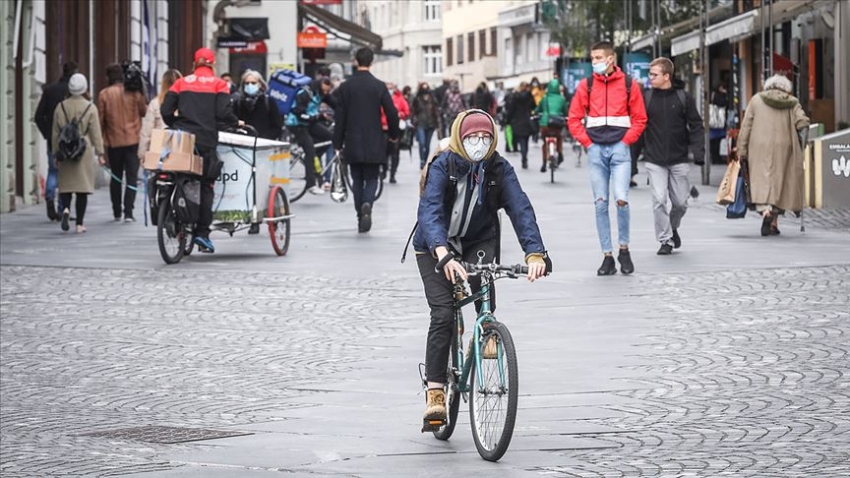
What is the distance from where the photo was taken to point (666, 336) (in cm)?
1198

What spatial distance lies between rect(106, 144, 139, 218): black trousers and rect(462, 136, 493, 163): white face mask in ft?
50.3

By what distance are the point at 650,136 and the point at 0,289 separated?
604cm

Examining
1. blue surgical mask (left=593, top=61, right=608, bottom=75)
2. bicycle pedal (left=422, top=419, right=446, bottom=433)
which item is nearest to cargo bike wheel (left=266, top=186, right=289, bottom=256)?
blue surgical mask (left=593, top=61, right=608, bottom=75)

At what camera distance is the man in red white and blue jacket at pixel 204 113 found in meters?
17.7

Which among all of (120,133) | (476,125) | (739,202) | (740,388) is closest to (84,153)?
(120,133)

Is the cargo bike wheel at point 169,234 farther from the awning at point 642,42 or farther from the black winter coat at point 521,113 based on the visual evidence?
the awning at point 642,42

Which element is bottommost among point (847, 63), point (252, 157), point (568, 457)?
point (568, 457)

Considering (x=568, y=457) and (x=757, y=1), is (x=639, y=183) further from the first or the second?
(x=568, y=457)

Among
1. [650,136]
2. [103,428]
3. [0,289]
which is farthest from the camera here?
[650,136]

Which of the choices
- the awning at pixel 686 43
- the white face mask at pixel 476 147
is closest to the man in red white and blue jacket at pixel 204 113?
the white face mask at pixel 476 147

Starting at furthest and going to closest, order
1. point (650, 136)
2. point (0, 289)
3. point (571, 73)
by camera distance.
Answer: point (571, 73)
point (650, 136)
point (0, 289)

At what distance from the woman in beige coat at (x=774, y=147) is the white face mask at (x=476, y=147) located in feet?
37.9

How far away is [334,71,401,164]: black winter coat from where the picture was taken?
2086 cm

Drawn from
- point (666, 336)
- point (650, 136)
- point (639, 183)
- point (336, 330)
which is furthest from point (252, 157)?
point (639, 183)
